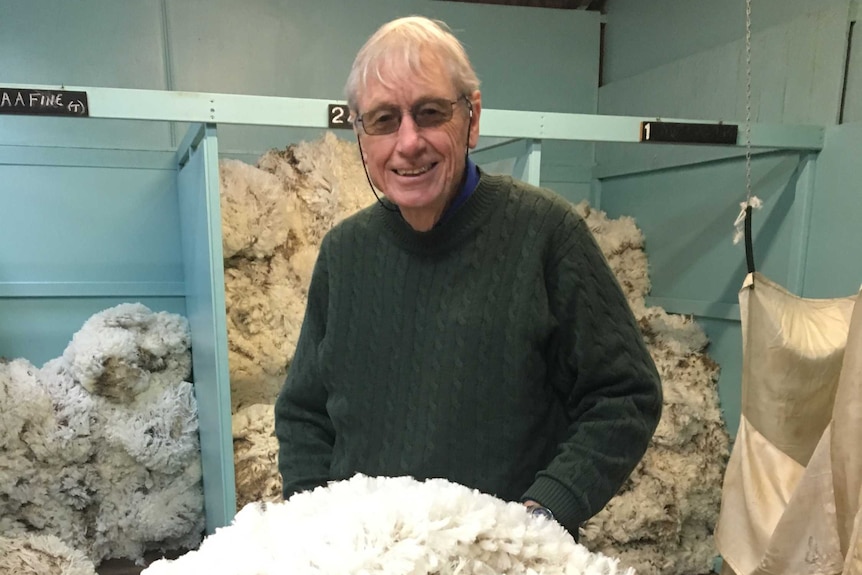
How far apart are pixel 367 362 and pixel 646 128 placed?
3.61ft

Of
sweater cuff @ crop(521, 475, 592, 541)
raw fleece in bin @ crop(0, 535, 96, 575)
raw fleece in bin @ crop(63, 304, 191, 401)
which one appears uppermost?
sweater cuff @ crop(521, 475, 592, 541)

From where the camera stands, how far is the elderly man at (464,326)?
73 cm

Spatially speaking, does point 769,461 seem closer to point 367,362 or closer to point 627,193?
point 367,362

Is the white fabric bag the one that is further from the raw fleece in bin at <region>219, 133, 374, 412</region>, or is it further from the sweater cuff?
the raw fleece in bin at <region>219, 133, 374, 412</region>

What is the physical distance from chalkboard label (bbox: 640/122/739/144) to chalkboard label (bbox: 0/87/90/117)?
136 cm

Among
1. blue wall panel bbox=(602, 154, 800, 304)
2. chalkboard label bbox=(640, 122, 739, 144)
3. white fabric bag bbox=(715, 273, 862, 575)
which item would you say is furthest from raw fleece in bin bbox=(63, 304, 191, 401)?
blue wall panel bbox=(602, 154, 800, 304)

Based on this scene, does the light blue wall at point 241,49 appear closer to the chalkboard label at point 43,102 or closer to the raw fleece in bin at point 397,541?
the chalkboard label at point 43,102

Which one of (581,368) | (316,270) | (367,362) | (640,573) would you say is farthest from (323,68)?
(640,573)

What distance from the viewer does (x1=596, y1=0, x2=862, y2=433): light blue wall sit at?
Answer: 1642mm

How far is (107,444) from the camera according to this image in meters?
1.81

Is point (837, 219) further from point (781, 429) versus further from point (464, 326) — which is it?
point (464, 326)

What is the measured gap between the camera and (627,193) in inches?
96.4

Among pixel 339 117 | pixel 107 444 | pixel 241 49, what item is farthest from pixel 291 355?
pixel 241 49

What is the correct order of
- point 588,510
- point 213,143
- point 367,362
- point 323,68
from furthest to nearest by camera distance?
point 323,68 → point 213,143 → point 367,362 → point 588,510
